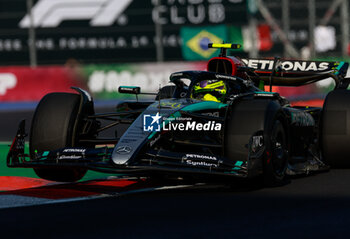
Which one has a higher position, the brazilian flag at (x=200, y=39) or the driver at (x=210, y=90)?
the driver at (x=210, y=90)

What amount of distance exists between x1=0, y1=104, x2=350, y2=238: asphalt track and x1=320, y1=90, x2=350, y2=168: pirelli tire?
1.21m

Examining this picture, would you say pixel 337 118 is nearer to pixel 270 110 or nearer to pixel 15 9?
pixel 270 110

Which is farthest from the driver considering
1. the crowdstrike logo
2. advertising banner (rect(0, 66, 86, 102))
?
the crowdstrike logo

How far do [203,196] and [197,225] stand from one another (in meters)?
1.54

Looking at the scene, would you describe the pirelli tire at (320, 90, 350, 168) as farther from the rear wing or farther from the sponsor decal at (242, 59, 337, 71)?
the sponsor decal at (242, 59, 337, 71)

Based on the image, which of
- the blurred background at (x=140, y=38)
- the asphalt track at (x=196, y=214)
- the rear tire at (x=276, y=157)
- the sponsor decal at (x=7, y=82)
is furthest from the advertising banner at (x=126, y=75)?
the asphalt track at (x=196, y=214)

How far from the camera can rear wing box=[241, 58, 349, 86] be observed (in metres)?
11.5

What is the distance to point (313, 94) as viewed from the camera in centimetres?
2645

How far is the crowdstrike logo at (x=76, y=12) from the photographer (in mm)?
28984

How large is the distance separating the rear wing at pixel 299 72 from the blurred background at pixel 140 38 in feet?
42.4

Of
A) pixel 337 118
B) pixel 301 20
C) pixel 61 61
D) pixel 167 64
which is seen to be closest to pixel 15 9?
pixel 61 61

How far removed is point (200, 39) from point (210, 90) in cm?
1747

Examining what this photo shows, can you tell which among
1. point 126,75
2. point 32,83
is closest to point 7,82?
point 32,83

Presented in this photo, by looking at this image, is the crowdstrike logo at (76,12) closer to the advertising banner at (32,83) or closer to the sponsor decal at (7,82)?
the advertising banner at (32,83)
